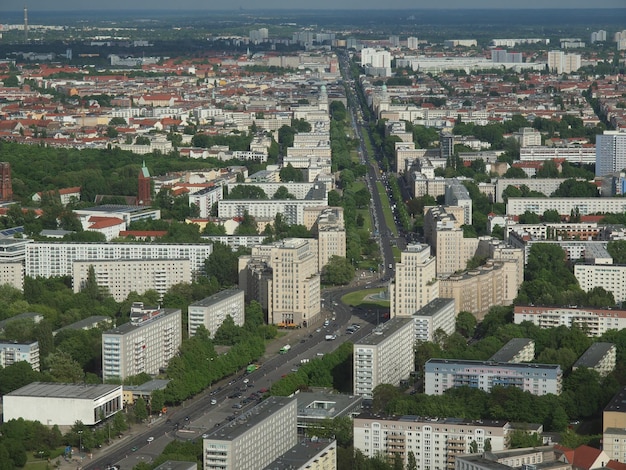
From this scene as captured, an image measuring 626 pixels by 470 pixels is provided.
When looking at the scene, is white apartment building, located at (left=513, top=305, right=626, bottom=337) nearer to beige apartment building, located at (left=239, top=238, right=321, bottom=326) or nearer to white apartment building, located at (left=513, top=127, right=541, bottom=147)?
beige apartment building, located at (left=239, top=238, right=321, bottom=326)

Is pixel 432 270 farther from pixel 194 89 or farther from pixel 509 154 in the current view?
pixel 194 89

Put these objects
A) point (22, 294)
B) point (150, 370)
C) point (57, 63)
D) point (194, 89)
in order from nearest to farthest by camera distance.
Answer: point (150, 370) < point (22, 294) < point (194, 89) < point (57, 63)

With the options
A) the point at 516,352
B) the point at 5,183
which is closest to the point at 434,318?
the point at 516,352

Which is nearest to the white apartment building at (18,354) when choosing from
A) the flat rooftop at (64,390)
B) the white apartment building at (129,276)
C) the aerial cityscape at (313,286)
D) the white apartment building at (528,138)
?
the aerial cityscape at (313,286)

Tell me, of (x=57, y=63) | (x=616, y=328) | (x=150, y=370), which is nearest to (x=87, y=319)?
(x=150, y=370)

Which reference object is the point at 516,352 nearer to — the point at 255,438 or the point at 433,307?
the point at 433,307

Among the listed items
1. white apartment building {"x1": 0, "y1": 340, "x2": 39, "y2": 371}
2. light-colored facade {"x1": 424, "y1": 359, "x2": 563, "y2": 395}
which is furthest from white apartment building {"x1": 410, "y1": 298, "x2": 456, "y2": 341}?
white apartment building {"x1": 0, "y1": 340, "x2": 39, "y2": 371}
